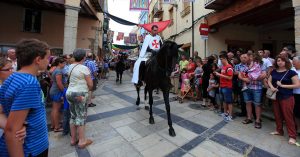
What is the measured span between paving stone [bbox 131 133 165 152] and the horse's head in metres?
1.48

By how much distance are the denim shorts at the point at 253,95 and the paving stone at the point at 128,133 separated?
3095mm

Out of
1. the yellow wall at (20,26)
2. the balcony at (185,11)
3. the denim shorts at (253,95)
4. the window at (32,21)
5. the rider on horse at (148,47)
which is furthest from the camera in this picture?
the window at (32,21)

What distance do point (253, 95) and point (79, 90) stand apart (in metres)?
4.26

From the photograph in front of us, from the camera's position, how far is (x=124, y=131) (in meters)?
4.16

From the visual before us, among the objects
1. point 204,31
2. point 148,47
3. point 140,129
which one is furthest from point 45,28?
point 140,129

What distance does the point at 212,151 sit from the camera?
330cm

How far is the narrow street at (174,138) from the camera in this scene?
10.6 feet

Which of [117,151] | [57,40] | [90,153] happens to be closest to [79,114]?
[90,153]

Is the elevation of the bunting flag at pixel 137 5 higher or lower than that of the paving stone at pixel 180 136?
higher

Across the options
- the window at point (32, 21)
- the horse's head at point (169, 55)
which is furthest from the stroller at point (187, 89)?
the window at point (32, 21)

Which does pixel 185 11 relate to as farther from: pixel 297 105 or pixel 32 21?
pixel 32 21

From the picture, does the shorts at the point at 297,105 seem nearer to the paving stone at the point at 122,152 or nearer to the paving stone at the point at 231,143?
the paving stone at the point at 231,143

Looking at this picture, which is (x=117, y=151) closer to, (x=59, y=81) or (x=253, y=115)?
(x=59, y=81)

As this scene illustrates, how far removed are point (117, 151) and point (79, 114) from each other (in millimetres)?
1001
